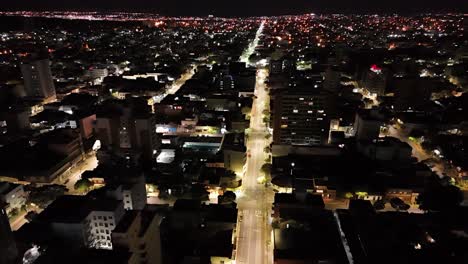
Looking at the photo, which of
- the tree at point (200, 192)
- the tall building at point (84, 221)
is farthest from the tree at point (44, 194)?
the tree at point (200, 192)

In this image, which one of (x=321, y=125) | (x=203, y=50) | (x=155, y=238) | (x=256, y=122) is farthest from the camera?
(x=203, y=50)

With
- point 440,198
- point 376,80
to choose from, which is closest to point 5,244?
point 440,198

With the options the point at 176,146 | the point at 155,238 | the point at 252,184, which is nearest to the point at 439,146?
the point at 252,184

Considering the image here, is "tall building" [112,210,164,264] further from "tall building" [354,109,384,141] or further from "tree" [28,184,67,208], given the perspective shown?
"tall building" [354,109,384,141]

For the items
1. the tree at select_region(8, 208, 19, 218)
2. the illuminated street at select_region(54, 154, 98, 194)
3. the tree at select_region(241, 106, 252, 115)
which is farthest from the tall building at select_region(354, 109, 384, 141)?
the tree at select_region(8, 208, 19, 218)

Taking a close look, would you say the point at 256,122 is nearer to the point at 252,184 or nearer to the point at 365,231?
the point at 252,184

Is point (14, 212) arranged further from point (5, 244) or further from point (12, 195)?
point (5, 244)

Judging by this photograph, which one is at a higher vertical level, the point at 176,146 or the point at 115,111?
the point at 115,111
